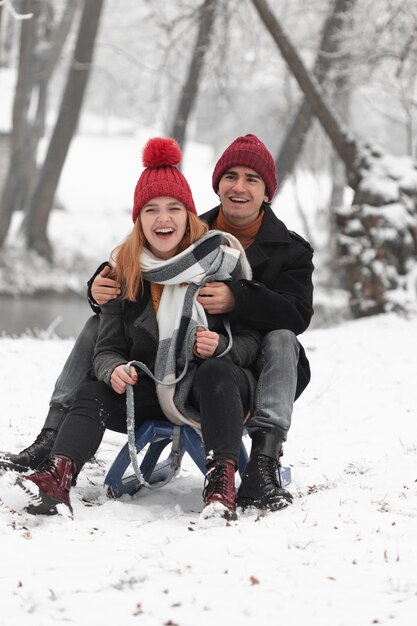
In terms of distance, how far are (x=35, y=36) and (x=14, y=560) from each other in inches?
764

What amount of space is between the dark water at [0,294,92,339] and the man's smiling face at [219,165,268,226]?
803 centimetres

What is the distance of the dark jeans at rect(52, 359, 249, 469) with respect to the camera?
3.49m

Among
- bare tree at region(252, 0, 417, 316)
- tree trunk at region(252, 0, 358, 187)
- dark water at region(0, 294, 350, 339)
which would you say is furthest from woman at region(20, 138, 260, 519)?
dark water at region(0, 294, 350, 339)

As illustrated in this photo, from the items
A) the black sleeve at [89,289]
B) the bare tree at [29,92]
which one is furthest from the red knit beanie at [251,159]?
the bare tree at [29,92]

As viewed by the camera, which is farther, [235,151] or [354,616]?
[235,151]

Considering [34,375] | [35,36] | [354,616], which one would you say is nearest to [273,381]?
[354,616]

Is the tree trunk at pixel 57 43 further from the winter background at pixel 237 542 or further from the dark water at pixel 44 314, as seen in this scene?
the winter background at pixel 237 542

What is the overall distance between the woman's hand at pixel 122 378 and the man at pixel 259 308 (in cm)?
37

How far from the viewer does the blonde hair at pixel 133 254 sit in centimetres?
379

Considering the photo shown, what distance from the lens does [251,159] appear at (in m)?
4.15

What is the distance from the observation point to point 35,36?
2061 cm

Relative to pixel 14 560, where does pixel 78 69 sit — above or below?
above

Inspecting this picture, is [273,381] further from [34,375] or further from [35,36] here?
[35,36]

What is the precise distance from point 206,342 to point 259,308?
11.6 inches
